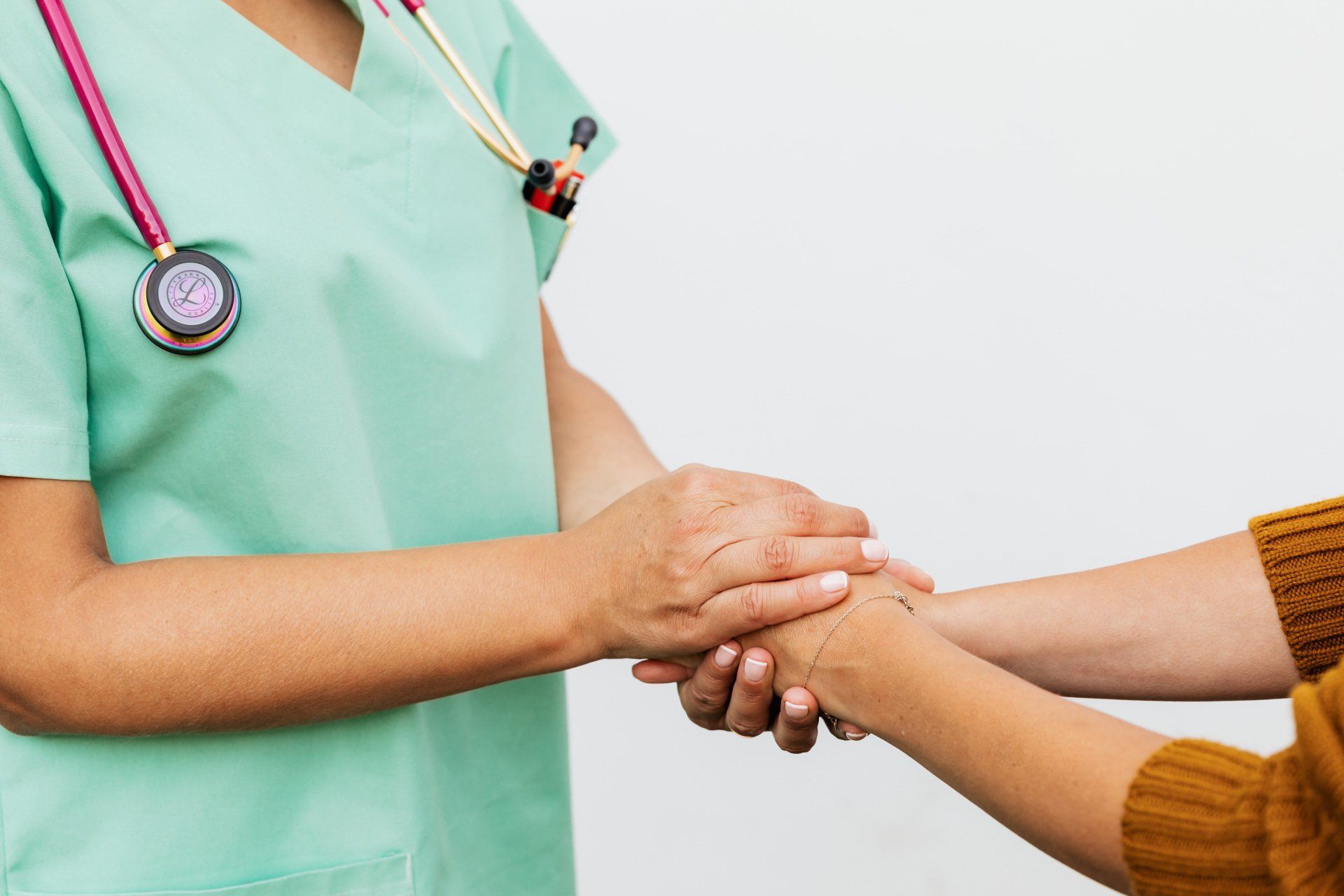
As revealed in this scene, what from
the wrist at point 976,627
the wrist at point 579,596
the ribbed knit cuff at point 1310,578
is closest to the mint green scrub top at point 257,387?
the wrist at point 579,596

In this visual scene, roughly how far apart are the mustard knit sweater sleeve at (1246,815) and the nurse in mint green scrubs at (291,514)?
1.20ft

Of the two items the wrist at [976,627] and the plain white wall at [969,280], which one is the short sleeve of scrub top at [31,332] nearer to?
the wrist at [976,627]

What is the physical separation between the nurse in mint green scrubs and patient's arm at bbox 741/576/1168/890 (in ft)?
0.16

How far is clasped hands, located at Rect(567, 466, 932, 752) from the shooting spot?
946 millimetres

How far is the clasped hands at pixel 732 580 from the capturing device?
0.95m

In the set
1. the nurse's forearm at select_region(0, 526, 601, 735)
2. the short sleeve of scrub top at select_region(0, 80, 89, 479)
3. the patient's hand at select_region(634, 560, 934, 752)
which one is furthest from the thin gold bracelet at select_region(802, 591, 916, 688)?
the short sleeve of scrub top at select_region(0, 80, 89, 479)

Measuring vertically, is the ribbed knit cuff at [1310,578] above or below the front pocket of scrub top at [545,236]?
below

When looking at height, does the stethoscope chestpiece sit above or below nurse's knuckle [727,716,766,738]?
above

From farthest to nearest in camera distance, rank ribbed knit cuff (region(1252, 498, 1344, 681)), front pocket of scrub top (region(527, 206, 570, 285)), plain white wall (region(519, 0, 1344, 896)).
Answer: plain white wall (region(519, 0, 1344, 896)), front pocket of scrub top (region(527, 206, 570, 285)), ribbed knit cuff (region(1252, 498, 1344, 681))

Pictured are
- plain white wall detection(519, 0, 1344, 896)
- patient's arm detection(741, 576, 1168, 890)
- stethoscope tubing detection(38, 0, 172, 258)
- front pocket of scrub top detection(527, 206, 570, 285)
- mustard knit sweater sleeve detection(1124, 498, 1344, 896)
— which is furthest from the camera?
plain white wall detection(519, 0, 1344, 896)

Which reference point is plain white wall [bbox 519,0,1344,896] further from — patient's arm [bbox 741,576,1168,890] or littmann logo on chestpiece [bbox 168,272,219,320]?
littmann logo on chestpiece [bbox 168,272,219,320]

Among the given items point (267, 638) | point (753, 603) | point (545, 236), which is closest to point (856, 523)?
point (753, 603)

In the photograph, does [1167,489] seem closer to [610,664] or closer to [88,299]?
[610,664]

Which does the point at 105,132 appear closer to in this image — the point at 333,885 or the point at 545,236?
the point at 545,236
